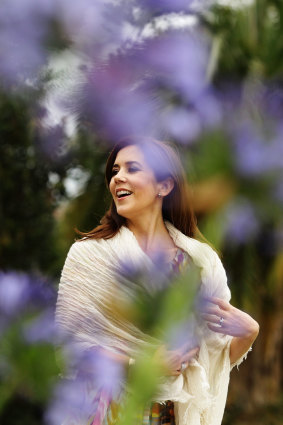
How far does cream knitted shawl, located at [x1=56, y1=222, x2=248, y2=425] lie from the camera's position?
0.22 meters

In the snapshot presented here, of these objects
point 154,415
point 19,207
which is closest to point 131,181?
point 154,415

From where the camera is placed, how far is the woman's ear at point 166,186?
27 cm

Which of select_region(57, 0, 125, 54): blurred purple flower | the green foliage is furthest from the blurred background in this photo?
the green foliage

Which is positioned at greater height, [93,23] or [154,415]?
[93,23]

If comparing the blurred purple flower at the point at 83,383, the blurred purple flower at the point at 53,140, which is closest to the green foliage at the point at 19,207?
the blurred purple flower at the point at 53,140

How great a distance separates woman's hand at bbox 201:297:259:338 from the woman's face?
5 cm

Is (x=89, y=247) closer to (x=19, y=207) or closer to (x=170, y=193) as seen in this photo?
(x=170, y=193)

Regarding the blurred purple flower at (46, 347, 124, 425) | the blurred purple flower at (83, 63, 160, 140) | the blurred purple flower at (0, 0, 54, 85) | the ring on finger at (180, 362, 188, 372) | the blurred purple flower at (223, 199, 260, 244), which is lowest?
the ring on finger at (180, 362, 188, 372)

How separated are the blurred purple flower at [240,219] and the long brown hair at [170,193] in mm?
41

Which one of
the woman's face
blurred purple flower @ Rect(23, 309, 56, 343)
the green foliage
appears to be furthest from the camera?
the green foliage

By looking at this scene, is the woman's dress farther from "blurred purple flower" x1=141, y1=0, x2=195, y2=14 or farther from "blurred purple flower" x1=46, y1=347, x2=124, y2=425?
"blurred purple flower" x1=141, y1=0, x2=195, y2=14

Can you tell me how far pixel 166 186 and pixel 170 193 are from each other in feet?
0.04

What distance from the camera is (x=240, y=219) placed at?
0.20 meters

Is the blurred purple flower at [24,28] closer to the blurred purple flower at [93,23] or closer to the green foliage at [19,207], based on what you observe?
the blurred purple flower at [93,23]
